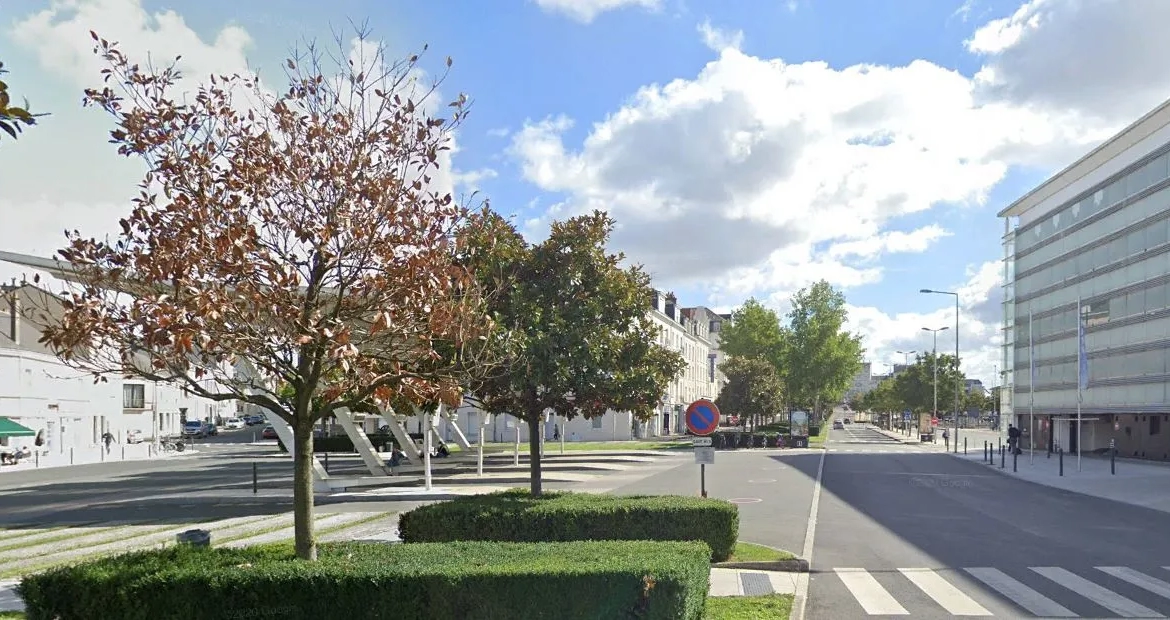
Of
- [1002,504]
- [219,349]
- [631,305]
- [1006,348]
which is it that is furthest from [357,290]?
[1006,348]

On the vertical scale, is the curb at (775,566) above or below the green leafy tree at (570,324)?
below

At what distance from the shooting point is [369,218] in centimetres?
777

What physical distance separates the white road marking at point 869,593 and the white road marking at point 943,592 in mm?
518

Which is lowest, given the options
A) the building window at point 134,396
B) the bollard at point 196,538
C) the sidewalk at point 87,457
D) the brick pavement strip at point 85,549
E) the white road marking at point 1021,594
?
the sidewalk at point 87,457

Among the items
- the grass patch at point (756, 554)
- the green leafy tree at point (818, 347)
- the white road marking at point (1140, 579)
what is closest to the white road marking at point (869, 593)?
the grass patch at point (756, 554)

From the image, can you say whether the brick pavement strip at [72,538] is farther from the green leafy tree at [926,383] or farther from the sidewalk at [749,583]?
the green leafy tree at [926,383]

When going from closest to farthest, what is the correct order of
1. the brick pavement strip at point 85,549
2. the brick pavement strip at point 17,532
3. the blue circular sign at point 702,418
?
the brick pavement strip at point 85,549 < the blue circular sign at point 702,418 < the brick pavement strip at point 17,532

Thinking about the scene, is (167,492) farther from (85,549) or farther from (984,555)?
(984,555)

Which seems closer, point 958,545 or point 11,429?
point 958,545

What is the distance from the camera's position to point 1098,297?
49094 millimetres

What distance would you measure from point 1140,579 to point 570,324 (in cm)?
866

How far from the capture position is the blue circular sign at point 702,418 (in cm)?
1473

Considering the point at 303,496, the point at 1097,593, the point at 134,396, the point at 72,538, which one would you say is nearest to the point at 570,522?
the point at 303,496

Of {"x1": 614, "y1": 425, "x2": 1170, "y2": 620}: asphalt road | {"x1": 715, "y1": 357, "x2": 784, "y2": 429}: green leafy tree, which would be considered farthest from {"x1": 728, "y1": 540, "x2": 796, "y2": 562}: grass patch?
{"x1": 715, "y1": 357, "x2": 784, "y2": 429}: green leafy tree
